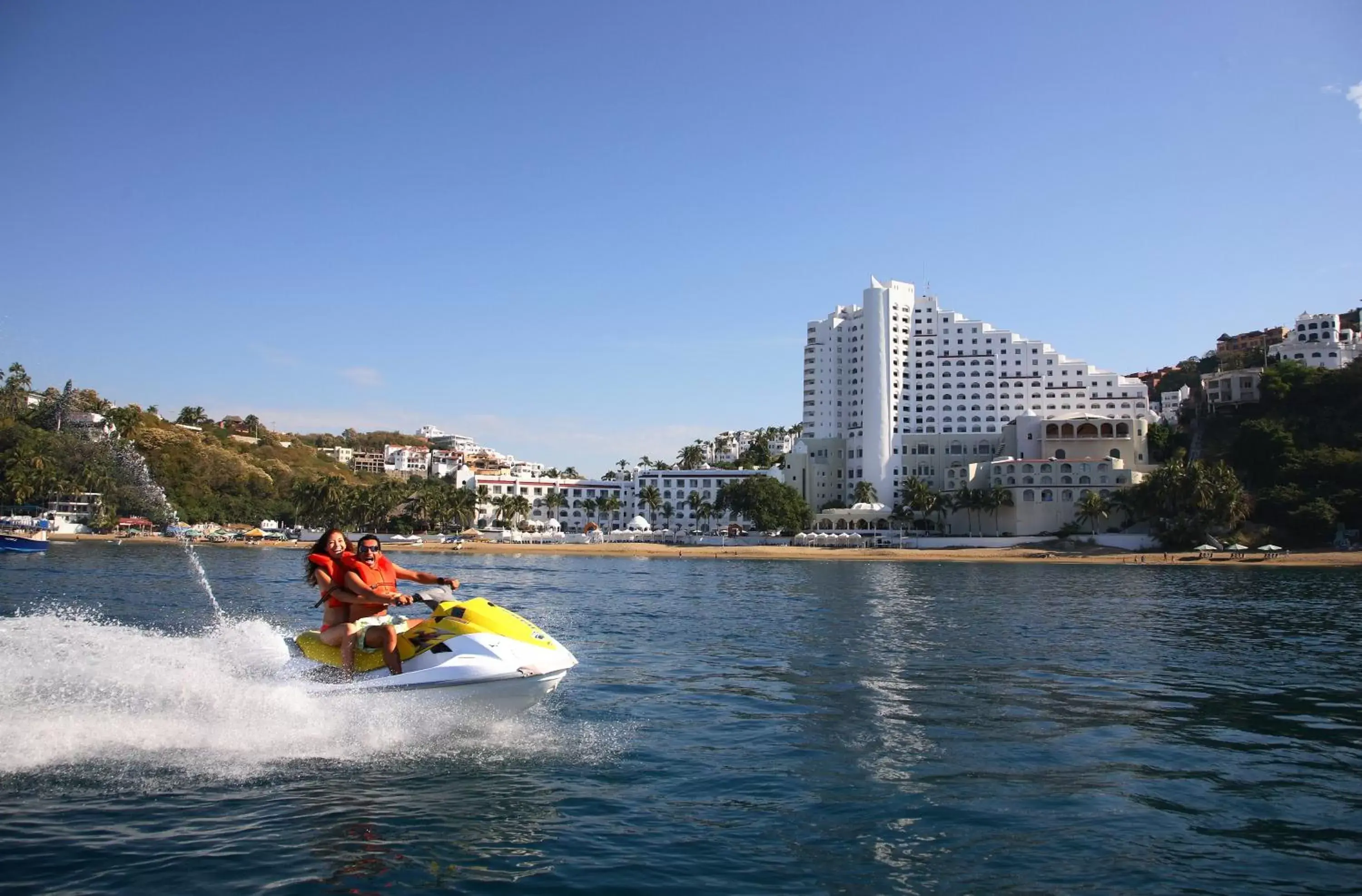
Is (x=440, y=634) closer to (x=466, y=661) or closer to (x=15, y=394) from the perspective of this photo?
(x=466, y=661)

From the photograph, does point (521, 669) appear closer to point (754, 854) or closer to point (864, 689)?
point (754, 854)

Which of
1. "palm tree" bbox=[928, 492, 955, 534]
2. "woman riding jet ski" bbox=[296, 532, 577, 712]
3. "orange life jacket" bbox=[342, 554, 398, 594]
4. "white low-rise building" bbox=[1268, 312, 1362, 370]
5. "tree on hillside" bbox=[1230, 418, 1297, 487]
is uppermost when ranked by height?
"white low-rise building" bbox=[1268, 312, 1362, 370]

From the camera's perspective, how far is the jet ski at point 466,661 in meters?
11.9

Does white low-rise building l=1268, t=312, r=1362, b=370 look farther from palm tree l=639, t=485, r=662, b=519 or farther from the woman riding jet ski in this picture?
the woman riding jet ski

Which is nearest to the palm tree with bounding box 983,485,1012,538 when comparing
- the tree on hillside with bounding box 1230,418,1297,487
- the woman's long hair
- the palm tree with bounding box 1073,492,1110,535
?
the palm tree with bounding box 1073,492,1110,535

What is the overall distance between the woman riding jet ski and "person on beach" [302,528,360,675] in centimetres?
2

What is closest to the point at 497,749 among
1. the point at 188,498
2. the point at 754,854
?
the point at 754,854

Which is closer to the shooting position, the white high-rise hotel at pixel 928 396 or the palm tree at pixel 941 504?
the palm tree at pixel 941 504

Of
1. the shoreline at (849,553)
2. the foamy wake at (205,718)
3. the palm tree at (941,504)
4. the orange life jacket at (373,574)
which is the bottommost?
the shoreline at (849,553)

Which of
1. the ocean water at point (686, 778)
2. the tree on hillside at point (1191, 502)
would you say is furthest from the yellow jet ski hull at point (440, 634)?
the tree on hillside at point (1191, 502)

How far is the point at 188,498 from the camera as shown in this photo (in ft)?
424

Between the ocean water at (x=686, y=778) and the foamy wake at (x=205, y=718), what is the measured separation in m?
0.04

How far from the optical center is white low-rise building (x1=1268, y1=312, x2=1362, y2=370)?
130m

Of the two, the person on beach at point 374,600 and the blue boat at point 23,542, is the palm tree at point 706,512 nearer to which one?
the blue boat at point 23,542
